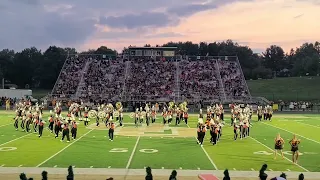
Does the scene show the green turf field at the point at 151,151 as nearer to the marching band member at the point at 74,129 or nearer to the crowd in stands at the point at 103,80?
the marching band member at the point at 74,129

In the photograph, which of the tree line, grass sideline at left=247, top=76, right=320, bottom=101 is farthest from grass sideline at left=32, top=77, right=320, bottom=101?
the tree line

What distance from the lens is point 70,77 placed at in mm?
60031

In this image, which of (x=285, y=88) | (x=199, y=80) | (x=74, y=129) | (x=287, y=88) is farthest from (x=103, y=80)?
(x=287, y=88)

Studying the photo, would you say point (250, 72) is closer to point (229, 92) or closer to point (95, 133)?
point (229, 92)

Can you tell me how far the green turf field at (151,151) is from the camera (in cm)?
1766

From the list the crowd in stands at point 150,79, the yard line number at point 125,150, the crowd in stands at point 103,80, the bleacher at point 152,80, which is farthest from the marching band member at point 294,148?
the crowd in stands at point 103,80

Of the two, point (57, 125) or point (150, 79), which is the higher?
point (150, 79)

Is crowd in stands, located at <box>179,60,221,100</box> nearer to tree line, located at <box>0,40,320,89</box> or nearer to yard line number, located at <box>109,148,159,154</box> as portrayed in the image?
tree line, located at <box>0,40,320,89</box>

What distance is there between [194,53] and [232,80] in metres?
74.2

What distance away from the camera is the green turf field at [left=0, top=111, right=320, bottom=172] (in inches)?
695

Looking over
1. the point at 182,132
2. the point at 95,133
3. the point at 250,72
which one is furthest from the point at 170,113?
the point at 250,72

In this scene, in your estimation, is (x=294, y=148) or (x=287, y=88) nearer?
(x=294, y=148)

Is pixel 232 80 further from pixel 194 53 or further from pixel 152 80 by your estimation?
pixel 194 53

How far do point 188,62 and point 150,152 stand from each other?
4346cm
